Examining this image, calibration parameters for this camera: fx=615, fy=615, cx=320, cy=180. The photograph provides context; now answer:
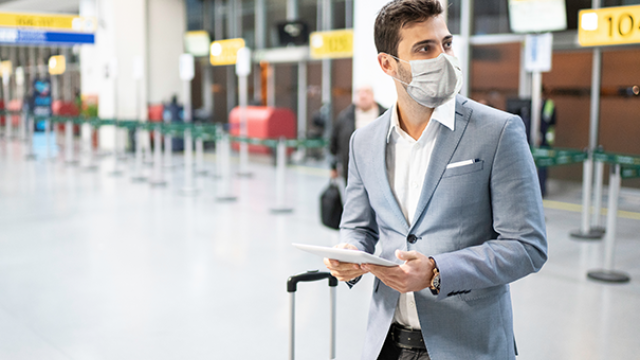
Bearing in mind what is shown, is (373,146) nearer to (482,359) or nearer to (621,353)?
(482,359)

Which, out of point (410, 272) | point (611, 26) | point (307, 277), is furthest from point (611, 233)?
point (410, 272)

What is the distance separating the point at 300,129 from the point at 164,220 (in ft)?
27.9

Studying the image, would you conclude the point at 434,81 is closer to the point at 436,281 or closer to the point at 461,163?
the point at 461,163

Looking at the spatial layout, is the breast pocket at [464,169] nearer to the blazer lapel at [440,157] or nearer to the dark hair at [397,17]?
the blazer lapel at [440,157]

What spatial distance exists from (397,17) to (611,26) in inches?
252

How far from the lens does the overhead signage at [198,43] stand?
1752 centimetres

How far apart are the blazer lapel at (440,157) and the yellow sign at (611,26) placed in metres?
6.26

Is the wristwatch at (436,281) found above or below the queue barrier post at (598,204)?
above

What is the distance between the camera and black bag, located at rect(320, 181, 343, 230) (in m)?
4.95

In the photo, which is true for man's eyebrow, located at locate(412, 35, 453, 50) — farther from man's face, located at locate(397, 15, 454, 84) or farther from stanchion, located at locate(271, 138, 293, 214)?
stanchion, located at locate(271, 138, 293, 214)

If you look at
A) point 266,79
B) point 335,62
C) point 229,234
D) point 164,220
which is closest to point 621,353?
point 229,234

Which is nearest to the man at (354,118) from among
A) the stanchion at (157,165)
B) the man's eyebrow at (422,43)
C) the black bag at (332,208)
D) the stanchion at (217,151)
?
the black bag at (332,208)

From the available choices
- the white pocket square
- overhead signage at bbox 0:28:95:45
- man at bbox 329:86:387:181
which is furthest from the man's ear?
overhead signage at bbox 0:28:95:45

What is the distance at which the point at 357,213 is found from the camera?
1.75 metres
